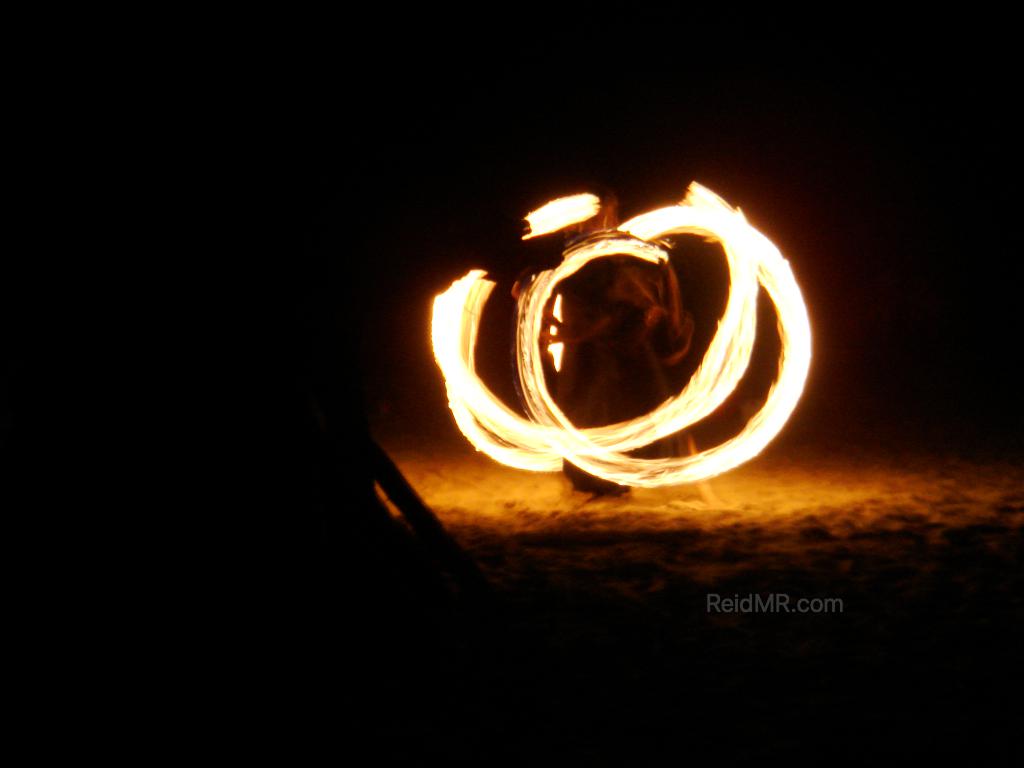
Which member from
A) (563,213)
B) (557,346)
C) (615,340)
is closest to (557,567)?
(615,340)

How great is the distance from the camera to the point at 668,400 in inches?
259

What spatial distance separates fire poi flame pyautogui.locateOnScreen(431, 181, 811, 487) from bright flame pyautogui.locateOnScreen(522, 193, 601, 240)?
369 millimetres

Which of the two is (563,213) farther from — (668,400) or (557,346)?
(668,400)

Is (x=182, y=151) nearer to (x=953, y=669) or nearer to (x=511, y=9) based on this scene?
(x=953, y=669)

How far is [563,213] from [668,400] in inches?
60.3

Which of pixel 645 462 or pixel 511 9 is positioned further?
pixel 511 9

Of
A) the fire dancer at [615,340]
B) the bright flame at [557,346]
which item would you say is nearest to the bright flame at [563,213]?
the fire dancer at [615,340]

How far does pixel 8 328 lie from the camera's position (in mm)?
3791

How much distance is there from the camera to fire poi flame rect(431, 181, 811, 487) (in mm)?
6262

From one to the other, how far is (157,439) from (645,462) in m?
3.40

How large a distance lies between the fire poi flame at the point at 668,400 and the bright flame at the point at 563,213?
37cm

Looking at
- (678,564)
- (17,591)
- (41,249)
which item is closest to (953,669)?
(678,564)

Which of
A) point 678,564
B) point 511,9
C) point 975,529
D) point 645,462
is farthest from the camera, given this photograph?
point 511,9

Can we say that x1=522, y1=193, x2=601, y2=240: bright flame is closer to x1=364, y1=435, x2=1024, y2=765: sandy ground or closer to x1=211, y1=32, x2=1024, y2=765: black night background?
x1=211, y1=32, x2=1024, y2=765: black night background
